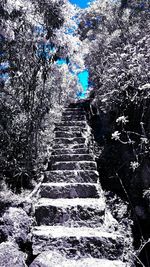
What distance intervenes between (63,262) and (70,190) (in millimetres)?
1505

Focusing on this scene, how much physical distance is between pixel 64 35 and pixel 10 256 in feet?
17.5

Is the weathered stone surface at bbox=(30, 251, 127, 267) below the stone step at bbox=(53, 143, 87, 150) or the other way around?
below

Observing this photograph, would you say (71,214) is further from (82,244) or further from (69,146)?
(69,146)

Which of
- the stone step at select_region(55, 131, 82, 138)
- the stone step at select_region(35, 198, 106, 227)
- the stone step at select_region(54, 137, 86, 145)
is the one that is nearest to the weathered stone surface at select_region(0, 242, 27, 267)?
the stone step at select_region(35, 198, 106, 227)

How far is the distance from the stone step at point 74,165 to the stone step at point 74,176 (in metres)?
0.29

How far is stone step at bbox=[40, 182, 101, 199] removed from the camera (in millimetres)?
4191

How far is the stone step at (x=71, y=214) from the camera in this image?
365 cm

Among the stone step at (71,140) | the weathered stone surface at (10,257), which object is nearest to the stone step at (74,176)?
the stone step at (71,140)

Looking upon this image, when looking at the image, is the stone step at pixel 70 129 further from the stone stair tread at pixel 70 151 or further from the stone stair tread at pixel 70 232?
the stone stair tread at pixel 70 232

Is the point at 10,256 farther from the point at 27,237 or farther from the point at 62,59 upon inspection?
the point at 62,59

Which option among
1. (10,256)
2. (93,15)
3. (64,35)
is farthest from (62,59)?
(93,15)

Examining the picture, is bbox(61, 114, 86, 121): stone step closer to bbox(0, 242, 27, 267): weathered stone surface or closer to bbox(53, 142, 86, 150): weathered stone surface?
bbox(53, 142, 86, 150): weathered stone surface

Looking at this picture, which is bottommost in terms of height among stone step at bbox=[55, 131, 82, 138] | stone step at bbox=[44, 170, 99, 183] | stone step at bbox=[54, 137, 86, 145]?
stone step at bbox=[44, 170, 99, 183]

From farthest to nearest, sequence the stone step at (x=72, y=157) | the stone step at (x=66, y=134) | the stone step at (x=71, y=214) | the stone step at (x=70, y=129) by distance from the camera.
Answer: the stone step at (x=70, y=129), the stone step at (x=66, y=134), the stone step at (x=72, y=157), the stone step at (x=71, y=214)
